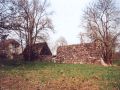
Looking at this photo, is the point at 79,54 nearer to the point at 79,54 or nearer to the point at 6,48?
the point at 79,54

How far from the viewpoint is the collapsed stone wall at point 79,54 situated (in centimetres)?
4768

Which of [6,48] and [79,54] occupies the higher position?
[6,48]

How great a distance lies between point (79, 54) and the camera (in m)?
49.9

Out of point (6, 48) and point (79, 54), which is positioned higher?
point (6, 48)

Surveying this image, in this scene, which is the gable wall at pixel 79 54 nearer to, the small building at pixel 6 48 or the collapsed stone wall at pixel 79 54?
the collapsed stone wall at pixel 79 54

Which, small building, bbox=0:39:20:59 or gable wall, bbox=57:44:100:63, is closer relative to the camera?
small building, bbox=0:39:20:59

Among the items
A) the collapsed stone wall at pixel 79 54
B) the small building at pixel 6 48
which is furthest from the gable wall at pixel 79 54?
the small building at pixel 6 48

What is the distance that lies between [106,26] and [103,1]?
455 centimetres

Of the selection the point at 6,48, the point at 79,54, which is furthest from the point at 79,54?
the point at 6,48

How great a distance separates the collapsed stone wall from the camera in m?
47.7

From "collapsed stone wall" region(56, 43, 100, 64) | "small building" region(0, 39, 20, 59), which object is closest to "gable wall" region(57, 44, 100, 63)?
"collapsed stone wall" region(56, 43, 100, 64)

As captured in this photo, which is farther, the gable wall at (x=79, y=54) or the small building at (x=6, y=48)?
the gable wall at (x=79, y=54)

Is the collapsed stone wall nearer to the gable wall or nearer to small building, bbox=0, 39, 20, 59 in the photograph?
the gable wall

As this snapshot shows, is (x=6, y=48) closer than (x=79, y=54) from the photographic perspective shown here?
No
